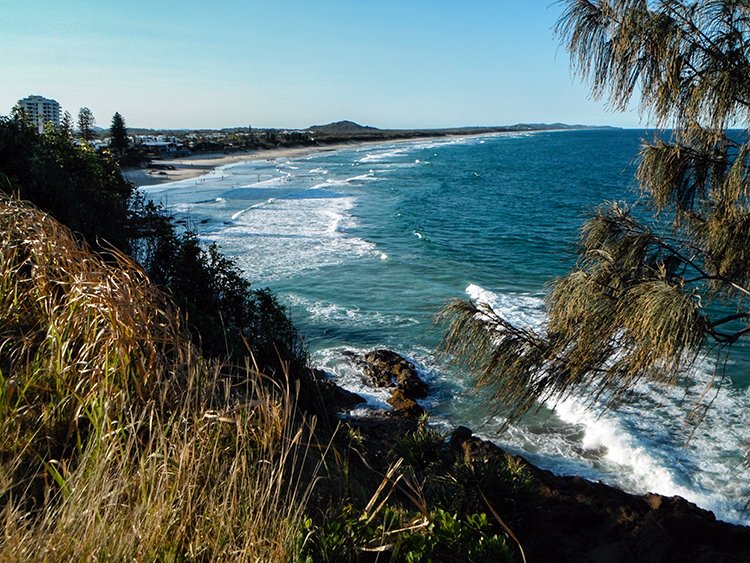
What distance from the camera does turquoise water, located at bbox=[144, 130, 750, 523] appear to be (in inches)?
394

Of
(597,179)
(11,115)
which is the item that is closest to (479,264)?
(11,115)

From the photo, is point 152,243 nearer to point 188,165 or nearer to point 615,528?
point 615,528

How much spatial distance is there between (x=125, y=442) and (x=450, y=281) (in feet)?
61.9

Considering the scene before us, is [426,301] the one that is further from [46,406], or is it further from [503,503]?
[46,406]

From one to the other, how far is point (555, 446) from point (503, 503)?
5607mm

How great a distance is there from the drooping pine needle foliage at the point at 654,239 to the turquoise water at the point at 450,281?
1.56ft

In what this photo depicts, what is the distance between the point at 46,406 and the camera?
278 centimetres

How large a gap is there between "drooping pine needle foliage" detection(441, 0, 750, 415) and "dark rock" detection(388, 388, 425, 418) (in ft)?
20.7

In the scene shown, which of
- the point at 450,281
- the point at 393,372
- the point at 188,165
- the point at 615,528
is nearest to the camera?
the point at 615,528

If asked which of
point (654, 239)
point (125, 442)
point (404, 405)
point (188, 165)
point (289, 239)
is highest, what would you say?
point (188, 165)

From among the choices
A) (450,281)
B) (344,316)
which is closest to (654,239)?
(344,316)

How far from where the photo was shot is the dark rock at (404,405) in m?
11.3

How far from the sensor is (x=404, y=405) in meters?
11.5

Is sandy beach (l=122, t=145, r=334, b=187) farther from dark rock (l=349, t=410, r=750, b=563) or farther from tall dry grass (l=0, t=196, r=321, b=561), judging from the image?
tall dry grass (l=0, t=196, r=321, b=561)
